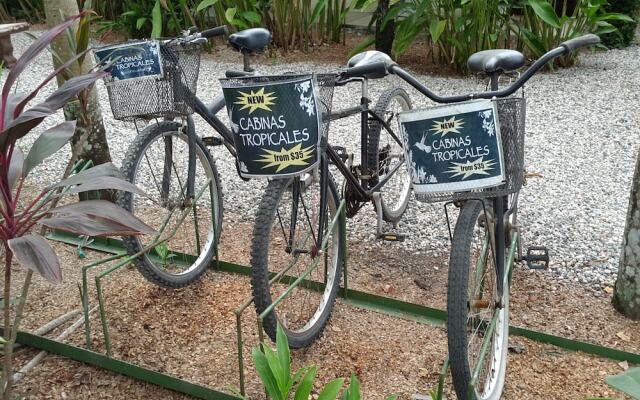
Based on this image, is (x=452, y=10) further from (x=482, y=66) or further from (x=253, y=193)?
(x=482, y=66)

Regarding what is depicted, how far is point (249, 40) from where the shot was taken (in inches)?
108

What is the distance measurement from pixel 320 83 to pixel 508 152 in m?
0.68

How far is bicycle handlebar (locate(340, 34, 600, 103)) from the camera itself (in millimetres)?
1983

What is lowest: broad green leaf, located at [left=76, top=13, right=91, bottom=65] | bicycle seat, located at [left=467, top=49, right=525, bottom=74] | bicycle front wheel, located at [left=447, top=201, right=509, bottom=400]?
bicycle front wheel, located at [left=447, top=201, right=509, bottom=400]

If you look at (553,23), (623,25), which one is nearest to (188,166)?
(553,23)

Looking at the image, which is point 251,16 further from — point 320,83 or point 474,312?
point 474,312

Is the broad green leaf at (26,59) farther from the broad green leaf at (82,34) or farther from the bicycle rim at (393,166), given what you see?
the bicycle rim at (393,166)

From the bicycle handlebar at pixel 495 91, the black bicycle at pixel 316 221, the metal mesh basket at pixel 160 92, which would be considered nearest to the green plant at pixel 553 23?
the black bicycle at pixel 316 221

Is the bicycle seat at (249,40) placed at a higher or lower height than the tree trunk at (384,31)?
higher

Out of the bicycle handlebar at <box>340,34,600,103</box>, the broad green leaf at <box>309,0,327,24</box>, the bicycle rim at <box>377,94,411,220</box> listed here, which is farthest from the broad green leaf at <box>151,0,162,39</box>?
the bicycle handlebar at <box>340,34,600,103</box>

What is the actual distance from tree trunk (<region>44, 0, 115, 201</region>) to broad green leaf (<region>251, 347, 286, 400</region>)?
5.88ft

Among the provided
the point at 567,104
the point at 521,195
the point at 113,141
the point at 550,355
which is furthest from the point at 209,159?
the point at 567,104

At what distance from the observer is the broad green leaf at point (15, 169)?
1.73 metres

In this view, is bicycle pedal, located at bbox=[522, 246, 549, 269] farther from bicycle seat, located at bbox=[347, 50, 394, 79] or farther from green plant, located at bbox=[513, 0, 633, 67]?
green plant, located at bbox=[513, 0, 633, 67]
